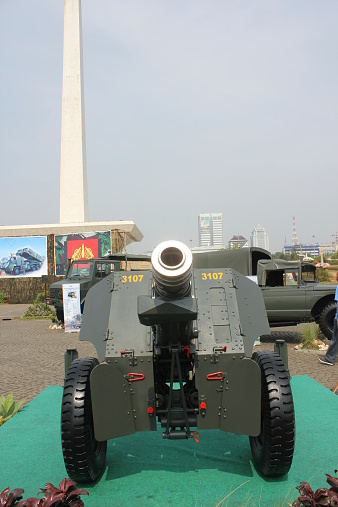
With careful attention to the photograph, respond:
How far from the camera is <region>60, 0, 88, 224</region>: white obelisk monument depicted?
101 ft

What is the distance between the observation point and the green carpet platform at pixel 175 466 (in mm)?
3516

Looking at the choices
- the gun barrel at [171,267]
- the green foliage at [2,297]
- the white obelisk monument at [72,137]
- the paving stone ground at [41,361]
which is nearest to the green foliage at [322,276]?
the white obelisk monument at [72,137]

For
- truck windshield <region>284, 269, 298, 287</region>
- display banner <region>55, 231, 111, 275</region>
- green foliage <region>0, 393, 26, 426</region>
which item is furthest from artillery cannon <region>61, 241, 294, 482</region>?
display banner <region>55, 231, 111, 275</region>

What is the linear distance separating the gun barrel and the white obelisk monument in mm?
27997

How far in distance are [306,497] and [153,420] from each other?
54.7 inches

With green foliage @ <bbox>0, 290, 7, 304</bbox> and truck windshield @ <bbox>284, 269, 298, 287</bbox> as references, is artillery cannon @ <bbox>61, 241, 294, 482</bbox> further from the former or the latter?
green foliage @ <bbox>0, 290, 7, 304</bbox>

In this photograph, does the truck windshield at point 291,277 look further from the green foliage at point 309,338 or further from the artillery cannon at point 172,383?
the artillery cannon at point 172,383

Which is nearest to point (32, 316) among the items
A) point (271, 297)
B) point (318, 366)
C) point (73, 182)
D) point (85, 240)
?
point (85, 240)

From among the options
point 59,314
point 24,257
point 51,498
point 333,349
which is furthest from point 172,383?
point 24,257

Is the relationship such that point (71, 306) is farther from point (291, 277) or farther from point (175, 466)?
point (175, 466)

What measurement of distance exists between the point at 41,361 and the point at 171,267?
22.4 ft

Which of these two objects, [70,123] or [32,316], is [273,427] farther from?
[70,123]

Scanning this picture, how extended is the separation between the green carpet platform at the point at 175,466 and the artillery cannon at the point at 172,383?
20 centimetres

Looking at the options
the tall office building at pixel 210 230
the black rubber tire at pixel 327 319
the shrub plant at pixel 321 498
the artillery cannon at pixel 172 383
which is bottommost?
the black rubber tire at pixel 327 319
